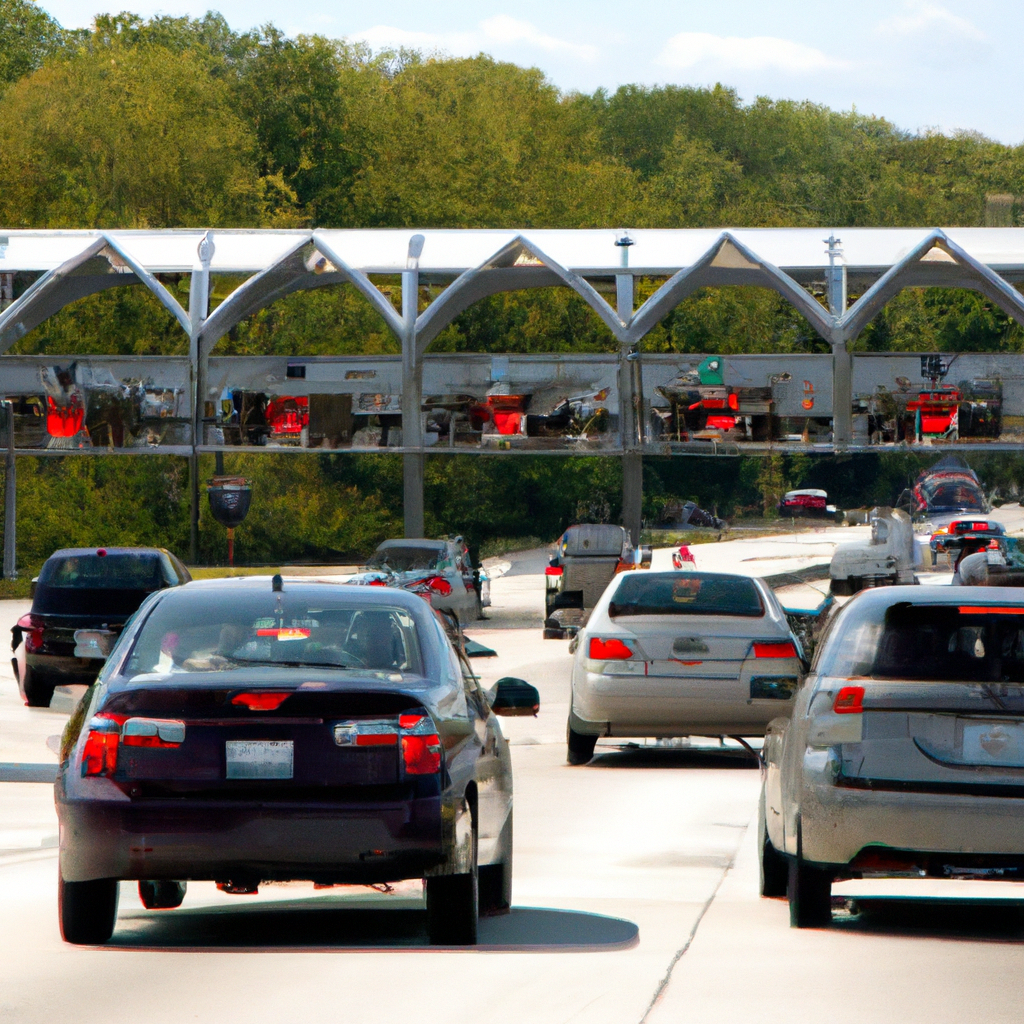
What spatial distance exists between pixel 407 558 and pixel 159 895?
76.3 ft

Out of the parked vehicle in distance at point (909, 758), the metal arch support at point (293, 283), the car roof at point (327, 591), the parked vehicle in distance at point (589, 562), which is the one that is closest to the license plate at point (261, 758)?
the car roof at point (327, 591)

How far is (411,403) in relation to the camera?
3622cm

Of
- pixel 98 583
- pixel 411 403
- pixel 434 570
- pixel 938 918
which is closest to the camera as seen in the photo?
pixel 938 918

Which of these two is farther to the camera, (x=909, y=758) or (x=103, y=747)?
(x=909, y=758)

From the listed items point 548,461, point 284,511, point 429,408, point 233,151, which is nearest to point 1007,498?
point 548,461

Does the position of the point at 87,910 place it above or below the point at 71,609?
above

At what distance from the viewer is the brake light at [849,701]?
7.73 metres

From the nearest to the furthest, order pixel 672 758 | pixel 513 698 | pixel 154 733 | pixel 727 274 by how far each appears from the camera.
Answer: pixel 154 733
pixel 513 698
pixel 672 758
pixel 727 274

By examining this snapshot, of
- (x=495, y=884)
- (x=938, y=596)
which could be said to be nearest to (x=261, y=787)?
(x=495, y=884)

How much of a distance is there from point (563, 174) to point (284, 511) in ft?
121

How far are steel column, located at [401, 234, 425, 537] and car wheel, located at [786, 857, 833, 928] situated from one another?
28.2 meters

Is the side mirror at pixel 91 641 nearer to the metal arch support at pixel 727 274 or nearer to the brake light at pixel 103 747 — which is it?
the brake light at pixel 103 747

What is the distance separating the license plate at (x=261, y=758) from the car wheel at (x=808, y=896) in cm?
220

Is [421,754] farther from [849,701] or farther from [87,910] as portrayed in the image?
[849,701]
